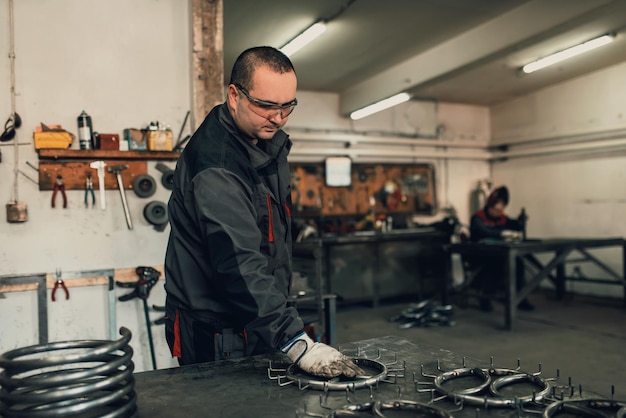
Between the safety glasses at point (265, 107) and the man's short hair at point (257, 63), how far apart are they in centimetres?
2

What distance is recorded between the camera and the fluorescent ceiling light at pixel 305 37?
4457mm

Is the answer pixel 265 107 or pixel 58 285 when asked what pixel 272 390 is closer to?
pixel 265 107

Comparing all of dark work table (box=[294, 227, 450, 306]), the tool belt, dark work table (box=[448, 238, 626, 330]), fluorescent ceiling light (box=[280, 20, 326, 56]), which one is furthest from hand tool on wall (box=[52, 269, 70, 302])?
dark work table (box=[448, 238, 626, 330])

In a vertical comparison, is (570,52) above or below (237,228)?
above

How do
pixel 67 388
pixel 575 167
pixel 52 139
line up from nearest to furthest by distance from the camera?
pixel 67 388
pixel 52 139
pixel 575 167

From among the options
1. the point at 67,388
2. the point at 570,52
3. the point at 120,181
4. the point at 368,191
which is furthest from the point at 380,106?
the point at 67,388

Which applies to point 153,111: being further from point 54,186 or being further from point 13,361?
point 13,361

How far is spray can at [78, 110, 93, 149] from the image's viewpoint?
2.52 m

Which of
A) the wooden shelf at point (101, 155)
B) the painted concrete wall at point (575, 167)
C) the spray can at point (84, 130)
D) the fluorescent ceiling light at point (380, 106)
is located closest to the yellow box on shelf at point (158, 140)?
the wooden shelf at point (101, 155)

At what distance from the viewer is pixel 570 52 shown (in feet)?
16.7

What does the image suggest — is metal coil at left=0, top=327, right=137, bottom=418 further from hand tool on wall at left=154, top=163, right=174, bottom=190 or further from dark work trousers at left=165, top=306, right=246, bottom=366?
hand tool on wall at left=154, top=163, right=174, bottom=190

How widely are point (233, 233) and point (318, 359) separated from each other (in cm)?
39

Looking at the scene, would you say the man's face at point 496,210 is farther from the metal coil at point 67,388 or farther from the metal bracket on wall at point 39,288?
the metal coil at point 67,388

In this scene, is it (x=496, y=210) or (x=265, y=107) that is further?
(x=496, y=210)
